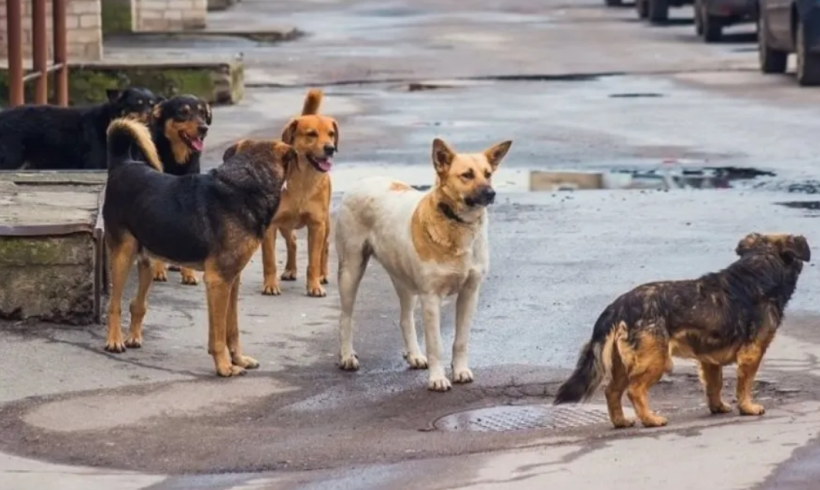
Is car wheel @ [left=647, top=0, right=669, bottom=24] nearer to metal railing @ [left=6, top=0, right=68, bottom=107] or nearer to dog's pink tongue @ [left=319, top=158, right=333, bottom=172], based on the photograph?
metal railing @ [left=6, top=0, right=68, bottom=107]

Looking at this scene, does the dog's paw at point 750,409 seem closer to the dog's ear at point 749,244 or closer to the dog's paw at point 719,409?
the dog's paw at point 719,409

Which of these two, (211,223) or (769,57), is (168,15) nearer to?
(769,57)

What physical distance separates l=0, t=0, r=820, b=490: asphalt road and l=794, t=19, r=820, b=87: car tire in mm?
1803

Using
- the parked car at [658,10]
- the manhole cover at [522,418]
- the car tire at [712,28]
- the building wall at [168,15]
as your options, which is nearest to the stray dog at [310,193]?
the manhole cover at [522,418]

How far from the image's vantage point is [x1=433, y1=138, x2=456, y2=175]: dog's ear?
28.6 feet

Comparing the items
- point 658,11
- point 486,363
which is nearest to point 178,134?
point 486,363

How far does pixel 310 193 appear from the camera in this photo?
36.0 ft

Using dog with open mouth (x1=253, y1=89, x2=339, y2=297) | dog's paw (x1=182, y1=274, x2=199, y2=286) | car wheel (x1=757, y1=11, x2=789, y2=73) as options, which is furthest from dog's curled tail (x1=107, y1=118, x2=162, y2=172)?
car wheel (x1=757, y1=11, x2=789, y2=73)

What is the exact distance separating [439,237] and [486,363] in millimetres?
893

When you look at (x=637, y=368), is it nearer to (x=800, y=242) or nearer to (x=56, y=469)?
(x=800, y=242)

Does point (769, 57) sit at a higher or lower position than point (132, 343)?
higher

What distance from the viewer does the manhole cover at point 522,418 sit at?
810 centimetres

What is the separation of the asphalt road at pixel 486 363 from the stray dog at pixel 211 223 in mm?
264

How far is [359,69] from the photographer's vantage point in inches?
1063
